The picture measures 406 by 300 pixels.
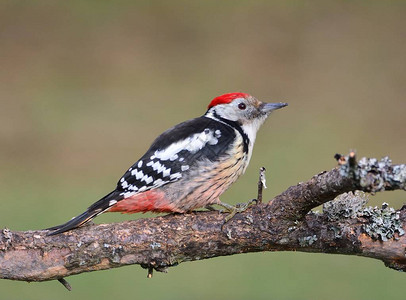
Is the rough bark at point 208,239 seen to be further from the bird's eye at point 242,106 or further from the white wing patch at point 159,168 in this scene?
the bird's eye at point 242,106

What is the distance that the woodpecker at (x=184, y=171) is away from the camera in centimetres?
274

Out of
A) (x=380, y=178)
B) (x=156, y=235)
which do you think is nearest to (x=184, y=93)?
(x=156, y=235)

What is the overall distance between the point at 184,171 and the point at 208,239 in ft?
1.45

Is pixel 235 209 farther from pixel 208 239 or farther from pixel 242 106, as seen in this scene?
pixel 242 106

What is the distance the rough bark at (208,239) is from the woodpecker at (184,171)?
0.17 meters

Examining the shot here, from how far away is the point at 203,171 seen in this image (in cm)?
283

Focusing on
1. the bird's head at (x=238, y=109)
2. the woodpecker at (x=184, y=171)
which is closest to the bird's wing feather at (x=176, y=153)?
the woodpecker at (x=184, y=171)

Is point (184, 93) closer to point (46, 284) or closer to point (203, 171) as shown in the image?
point (46, 284)

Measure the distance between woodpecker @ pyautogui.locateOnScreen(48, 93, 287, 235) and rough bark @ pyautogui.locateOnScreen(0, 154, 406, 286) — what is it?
0.55 feet

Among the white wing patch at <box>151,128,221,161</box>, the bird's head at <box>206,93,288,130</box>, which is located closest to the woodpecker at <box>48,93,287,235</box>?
the white wing patch at <box>151,128,221,161</box>

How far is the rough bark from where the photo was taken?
234 centimetres

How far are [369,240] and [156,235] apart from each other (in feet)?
2.37

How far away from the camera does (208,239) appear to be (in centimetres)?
245

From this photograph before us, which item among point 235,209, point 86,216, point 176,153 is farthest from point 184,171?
point 86,216
